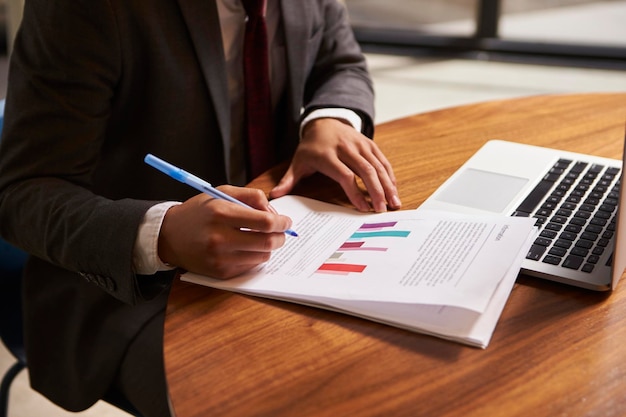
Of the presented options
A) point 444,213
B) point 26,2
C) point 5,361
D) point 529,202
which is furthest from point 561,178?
point 5,361

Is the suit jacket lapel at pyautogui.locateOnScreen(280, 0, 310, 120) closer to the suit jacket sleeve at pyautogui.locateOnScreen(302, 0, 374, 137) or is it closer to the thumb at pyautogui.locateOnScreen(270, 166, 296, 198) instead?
the suit jacket sleeve at pyautogui.locateOnScreen(302, 0, 374, 137)

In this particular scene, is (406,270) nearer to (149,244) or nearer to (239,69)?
(149,244)

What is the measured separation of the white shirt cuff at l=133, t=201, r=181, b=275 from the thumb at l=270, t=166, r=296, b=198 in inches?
7.4

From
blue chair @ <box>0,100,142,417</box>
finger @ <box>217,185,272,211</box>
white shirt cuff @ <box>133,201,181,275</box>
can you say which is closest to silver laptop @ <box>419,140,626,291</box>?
finger @ <box>217,185,272,211</box>

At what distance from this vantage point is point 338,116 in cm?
109

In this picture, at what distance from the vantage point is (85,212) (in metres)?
0.83

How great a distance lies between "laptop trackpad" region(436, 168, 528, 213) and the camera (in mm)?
885

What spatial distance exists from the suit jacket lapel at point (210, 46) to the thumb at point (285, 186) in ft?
0.46

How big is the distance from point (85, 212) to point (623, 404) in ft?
1.92

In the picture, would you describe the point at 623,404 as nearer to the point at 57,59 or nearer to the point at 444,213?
the point at 444,213

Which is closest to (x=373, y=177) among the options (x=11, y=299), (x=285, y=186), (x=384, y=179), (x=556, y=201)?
(x=384, y=179)

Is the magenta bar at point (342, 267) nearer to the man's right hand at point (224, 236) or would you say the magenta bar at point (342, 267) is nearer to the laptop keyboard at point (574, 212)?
the man's right hand at point (224, 236)

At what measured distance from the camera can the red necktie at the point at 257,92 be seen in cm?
111

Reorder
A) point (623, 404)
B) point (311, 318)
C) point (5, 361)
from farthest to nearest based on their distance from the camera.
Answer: point (5, 361)
point (311, 318)
point (623, 404)
